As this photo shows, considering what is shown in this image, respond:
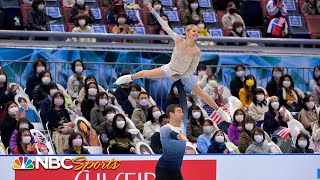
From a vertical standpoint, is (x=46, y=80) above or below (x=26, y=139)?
above

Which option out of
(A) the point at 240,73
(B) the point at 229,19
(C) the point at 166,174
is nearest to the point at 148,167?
(C) the point at 166,174

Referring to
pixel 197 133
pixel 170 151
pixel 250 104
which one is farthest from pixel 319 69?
pixel 170 151

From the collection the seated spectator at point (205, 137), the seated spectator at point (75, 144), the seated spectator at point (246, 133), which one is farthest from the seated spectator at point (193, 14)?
the seated spectator at point (75, 144)

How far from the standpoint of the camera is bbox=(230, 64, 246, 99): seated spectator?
25.4 meters

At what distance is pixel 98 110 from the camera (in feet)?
76.8

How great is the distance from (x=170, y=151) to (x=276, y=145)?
16.6 feet

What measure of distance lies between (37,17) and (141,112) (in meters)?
3.31

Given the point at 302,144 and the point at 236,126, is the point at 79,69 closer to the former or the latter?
the point at 236,126

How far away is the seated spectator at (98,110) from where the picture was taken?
23234 mm

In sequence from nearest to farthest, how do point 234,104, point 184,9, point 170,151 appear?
point 170,151 → point 234,104 → point 184,9

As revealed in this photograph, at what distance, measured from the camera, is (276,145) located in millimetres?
23844

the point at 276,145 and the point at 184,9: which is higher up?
the point at 184,9

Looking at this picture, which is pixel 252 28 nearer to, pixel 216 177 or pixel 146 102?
pixel 146 102

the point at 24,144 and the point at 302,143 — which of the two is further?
the point at 302,143
